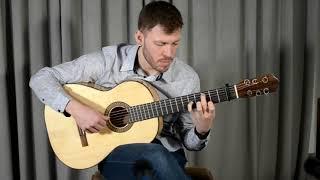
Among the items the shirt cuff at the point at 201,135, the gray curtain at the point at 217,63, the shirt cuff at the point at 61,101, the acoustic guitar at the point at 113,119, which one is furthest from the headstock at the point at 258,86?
the gray curtain at the point at 217,63

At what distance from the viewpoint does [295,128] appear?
227 cm

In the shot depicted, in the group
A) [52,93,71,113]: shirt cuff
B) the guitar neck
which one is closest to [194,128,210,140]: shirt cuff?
the guitar neck

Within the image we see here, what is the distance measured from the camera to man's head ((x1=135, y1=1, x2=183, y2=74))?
147cm

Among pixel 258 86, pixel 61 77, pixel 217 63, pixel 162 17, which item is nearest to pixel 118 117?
Result: pixel 61 77

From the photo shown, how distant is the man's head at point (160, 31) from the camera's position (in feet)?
4.84

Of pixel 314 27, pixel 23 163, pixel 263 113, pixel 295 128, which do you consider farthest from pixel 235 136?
pixel 23 163

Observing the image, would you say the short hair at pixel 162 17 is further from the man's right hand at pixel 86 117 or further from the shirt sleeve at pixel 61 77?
the man's right hand at pixel 86 117

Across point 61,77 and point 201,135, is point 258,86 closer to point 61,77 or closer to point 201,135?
point 201,135

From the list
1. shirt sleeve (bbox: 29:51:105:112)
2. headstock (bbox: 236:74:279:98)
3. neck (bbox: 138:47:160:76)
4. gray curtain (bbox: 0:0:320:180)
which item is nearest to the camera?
headstock (bbox: 236:74:279:98)

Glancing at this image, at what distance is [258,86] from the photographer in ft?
4.58

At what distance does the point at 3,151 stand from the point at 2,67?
38cm

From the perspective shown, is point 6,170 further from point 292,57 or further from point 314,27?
Result: point 314,27

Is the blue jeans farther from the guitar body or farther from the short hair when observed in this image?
the short hair

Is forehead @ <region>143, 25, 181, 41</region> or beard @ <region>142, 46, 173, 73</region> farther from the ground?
forehead @ <region>143, 25, 181, 41</region>
